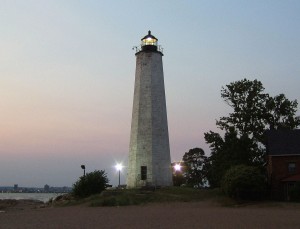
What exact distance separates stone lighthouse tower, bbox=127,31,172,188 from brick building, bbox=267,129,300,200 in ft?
36.4

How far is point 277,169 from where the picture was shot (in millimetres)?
41000

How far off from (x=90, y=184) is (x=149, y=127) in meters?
8.83

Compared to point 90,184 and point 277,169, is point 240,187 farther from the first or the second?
point 90,184

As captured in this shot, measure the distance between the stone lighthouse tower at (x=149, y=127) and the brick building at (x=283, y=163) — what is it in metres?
11.1

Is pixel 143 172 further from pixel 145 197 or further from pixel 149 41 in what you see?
pixel 149 41

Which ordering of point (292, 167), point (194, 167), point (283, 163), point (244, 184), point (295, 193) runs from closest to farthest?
point (244, 184)
point (295, 193)
point (292, 167)
point (283, 163)
point (194, 167)

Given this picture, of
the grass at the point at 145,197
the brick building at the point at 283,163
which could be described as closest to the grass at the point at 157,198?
the grass at the point at 145,197

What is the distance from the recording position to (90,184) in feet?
135

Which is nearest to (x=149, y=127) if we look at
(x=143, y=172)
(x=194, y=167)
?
(x=143, y=172)

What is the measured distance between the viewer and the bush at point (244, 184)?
35.1 m

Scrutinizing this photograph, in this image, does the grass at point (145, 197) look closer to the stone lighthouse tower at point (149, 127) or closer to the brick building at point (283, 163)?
the stone lighthouse tower at point (149, 127)

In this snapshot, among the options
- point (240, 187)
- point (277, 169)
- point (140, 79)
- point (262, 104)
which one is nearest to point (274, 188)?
point (277, 169)

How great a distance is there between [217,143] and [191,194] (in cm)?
1105

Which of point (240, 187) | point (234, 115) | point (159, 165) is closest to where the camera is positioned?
point (240, 187)
